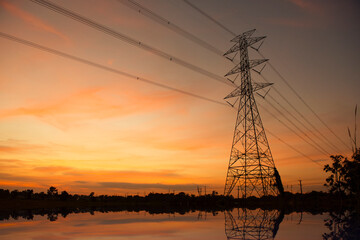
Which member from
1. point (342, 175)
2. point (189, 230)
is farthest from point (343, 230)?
point (342, 175)

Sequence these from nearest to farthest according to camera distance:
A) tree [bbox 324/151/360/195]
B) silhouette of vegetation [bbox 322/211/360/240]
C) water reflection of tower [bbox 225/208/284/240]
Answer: silhouette of vegetation [bbox 322/211/360/240]
water reflection of tower [bbox 225/208/284/240]
tree [bbox 324/151/360/195]

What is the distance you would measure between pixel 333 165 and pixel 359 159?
33.6 feet

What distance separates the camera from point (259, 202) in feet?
260

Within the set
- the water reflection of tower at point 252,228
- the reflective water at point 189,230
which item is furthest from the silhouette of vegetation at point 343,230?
the water reflection of tower at point 252,228

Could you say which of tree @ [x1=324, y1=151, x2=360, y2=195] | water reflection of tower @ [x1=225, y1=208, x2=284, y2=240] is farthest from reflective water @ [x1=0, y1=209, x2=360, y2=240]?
tree @ [x1=324, y1=151, x2=360, y2=195]

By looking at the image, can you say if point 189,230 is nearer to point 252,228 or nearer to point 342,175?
point 252,228

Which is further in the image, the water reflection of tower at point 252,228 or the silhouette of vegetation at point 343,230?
the water reflection of tower at point 252,228

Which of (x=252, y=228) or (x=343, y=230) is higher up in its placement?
(x=343, y=230)

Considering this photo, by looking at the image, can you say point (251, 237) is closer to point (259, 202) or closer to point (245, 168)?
point (245, 168)

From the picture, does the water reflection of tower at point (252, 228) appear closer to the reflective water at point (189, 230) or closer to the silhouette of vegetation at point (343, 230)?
the reflective water at point (189, 230)

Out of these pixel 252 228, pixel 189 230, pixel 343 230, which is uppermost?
pixel 343 230

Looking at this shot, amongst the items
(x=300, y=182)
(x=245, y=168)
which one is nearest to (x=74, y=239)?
(x=245, y=168)

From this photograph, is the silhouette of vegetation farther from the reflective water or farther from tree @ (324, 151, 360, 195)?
tree @ (324, 151, 360, 195)

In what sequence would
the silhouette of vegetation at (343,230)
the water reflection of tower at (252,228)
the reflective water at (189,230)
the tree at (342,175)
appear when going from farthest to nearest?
1. the tree at (342,175)
2. the reflective water at (189,230)
3. the water reflection of tower at (252,228)
4. the silhouette of vegetation at (343,230)
